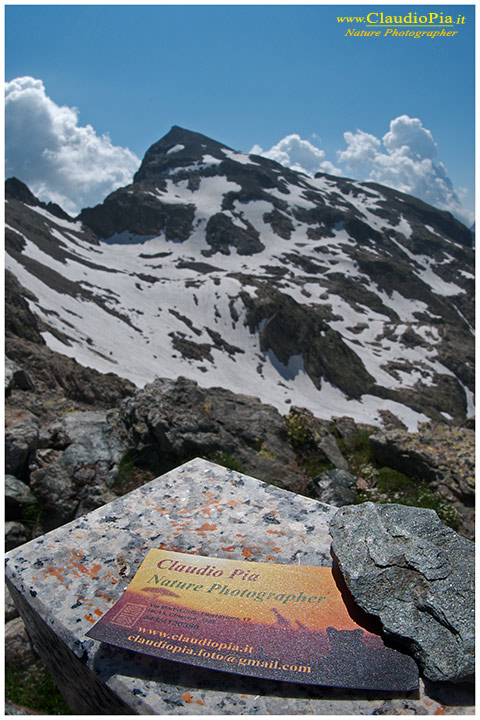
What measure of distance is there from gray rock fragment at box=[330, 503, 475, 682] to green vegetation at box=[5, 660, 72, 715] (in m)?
3.39

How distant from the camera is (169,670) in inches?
112

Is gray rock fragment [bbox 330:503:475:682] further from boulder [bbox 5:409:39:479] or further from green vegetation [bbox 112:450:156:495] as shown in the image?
boulder [bbox 5:409:39:479]

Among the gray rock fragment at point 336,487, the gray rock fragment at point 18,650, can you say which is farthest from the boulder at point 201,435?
the gray rock fragment at point 18,650

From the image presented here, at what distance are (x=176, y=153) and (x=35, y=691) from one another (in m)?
197

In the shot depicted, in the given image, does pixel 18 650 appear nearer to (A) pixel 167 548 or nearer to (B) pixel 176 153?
(A) pixel 167 548

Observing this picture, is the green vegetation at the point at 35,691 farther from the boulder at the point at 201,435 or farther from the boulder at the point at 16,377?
the boulder at the point at 16,377

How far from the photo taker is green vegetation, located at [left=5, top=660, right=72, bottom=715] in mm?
4359

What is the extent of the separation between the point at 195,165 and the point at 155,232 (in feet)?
183

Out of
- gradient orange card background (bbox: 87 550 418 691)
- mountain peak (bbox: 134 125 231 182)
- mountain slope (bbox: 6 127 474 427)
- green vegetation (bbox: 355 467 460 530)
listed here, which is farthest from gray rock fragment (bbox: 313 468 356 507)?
mountain peak (bbox: 134 125 231 182)

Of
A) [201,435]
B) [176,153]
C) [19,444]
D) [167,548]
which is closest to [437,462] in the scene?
[201,435]

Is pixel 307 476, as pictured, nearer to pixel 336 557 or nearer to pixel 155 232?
pixel 336 557

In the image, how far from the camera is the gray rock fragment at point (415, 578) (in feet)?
8.98

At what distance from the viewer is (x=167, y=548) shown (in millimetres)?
3982

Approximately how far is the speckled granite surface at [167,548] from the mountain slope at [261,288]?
2590 cm
